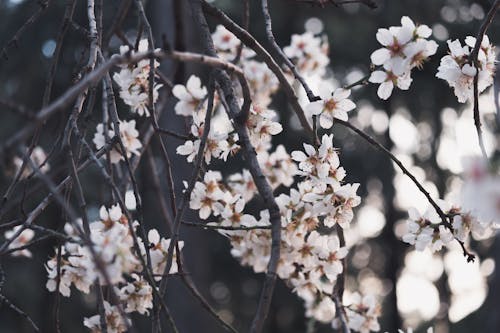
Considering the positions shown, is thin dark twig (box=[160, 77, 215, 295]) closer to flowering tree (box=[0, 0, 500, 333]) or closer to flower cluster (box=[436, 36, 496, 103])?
flowering tree (box=[0, 0, 500, 333])

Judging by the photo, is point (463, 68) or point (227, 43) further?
point (227, 43)

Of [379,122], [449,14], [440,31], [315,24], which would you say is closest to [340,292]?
[440,31]

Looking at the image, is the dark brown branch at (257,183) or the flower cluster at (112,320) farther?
the flower cluster at (112,320)

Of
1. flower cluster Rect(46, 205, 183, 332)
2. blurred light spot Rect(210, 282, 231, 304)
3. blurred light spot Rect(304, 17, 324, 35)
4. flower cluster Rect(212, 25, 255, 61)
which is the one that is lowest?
flower cluster Rect(46, 205, 183, 332)

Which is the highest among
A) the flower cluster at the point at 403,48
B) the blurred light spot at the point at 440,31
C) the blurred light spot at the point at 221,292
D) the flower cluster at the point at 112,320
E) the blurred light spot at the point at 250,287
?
the blurred light spot at the point at 440,31

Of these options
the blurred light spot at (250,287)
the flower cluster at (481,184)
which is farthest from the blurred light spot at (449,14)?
the flower cluster at (481,184)

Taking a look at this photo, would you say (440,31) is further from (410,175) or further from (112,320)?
(112,320)

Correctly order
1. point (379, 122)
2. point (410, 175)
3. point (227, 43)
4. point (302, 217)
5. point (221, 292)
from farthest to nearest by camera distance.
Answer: point (221, 292)
point (379, 122)
point (227, 43)
point (302, 217)
point (410, 175)

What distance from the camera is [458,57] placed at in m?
1.54

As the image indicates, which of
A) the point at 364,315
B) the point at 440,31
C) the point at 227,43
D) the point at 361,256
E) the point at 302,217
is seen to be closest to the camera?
the point at 302,217

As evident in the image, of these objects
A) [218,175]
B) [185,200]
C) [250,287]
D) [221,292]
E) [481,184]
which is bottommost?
[481,184]

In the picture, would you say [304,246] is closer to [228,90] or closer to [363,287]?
[228,90]

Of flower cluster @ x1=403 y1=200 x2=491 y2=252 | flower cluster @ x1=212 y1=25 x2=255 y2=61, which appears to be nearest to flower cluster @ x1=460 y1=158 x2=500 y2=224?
flower cluster @ x1=403 y1=200 x2=491 y2=252

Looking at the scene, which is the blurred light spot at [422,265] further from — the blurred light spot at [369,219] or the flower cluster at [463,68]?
the flower cluster at [463,68]
